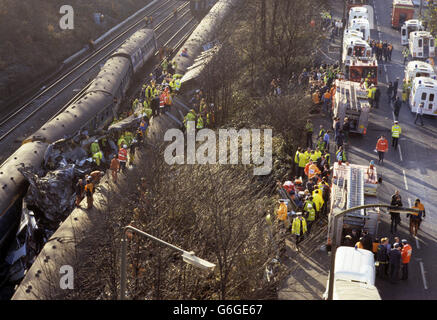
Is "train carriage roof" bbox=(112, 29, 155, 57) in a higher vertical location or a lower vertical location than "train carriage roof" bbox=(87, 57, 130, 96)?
higher

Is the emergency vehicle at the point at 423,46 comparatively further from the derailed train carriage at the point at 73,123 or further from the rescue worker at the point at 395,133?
the derailed train carriage at the point at 73,123

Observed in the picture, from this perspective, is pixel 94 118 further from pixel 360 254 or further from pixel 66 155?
pixel 360 254

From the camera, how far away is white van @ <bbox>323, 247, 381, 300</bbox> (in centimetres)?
1577

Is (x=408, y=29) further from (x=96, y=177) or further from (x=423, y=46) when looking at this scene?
(x=96, y=177)

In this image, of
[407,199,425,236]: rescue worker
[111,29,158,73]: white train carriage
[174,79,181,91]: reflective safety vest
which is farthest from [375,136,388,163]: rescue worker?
[111,29,158,73]: white train carriage

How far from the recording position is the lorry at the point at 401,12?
58188 millimetres

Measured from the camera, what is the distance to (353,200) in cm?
2094

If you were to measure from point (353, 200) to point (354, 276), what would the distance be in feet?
14.4

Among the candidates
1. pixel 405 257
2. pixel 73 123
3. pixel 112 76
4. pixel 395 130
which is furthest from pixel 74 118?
pixel 405 257

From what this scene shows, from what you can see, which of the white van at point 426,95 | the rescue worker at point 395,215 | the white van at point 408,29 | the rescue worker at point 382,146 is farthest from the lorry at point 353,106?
the white van at point 408,29

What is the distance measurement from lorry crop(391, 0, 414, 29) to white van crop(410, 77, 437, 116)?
26.4 meters

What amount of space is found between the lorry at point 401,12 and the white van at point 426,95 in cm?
2638

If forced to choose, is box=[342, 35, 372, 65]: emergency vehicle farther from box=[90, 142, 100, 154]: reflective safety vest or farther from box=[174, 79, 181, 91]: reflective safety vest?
box=[90, 142, 100, 154]: reflective safety vest

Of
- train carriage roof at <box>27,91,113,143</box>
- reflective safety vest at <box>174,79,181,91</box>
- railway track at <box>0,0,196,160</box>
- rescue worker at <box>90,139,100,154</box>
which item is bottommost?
railway track at <box>0,0,196,160</box>
